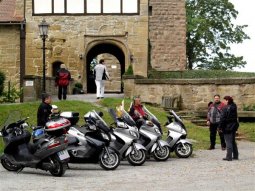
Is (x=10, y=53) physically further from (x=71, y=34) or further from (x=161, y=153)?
(x=161, y=153)

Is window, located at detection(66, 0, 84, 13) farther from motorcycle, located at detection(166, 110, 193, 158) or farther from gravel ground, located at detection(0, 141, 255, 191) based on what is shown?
gravel ground, located at detection(0, 141, 255, 191)

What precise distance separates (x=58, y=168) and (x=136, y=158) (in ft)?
8.53

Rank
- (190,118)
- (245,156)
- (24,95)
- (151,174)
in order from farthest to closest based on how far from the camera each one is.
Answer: (24,95) < (190,118) < (245,156) < (151,174)

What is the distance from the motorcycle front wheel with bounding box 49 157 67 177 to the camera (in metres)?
13.9

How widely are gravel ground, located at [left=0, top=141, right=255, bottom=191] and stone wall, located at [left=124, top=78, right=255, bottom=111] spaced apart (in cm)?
1195

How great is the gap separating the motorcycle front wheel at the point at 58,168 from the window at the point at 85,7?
2201 cm

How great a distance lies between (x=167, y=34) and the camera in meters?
46.0

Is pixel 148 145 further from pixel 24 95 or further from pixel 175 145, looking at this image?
pixel 24 95

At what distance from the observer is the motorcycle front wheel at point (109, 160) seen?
595 inches

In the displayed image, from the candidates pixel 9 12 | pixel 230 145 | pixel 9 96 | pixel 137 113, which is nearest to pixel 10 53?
pixel 9 12

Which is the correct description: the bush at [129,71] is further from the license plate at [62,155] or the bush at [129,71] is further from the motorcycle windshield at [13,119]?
the license plate at [62,155]

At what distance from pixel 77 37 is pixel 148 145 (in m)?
20.0

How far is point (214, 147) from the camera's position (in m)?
20.5

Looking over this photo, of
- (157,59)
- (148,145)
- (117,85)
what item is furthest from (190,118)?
(117,85)
